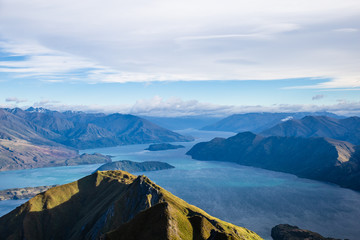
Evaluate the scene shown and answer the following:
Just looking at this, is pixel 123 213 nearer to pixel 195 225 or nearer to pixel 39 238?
pixel 39 238

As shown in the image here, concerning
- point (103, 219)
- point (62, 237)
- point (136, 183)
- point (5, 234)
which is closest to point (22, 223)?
point (5, 234)

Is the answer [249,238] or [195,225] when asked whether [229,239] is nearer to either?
[195,225]

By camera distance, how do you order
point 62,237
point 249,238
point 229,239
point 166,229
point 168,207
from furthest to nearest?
point 62,237, point 249,238, point 168,207, point 166,229, point 229,239

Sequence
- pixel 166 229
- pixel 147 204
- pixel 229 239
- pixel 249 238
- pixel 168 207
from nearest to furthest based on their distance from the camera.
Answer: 1. pixel 229 239
2. pixel 166 229
3. pixel 168 207
4. pixel 147 204
5. pixel 249 238

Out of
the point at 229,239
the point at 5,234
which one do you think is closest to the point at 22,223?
the point at 5,234

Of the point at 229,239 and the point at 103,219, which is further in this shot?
the point at 103,219

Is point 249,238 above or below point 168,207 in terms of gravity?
below

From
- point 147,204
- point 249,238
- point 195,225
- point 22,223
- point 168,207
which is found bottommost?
point 249,238

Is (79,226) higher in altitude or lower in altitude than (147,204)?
lower

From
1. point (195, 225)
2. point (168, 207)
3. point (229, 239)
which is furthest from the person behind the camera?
point (195, 225)
